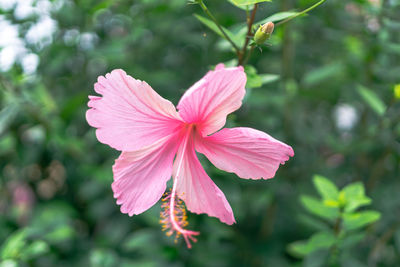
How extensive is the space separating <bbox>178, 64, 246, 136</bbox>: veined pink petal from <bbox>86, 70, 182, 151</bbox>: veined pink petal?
0.06 metres

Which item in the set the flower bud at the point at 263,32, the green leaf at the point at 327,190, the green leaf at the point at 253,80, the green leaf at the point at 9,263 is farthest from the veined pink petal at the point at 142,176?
the green leaf at the point at 9,263

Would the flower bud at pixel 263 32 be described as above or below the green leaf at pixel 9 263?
above

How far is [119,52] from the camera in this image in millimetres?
1866

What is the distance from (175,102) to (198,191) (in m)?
0.76

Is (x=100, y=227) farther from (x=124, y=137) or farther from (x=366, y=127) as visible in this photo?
(x=366, y=127)

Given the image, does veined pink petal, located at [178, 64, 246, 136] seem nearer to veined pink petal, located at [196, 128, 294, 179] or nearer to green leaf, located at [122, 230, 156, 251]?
veined pink petal, located at [196, 128, 294, 179]

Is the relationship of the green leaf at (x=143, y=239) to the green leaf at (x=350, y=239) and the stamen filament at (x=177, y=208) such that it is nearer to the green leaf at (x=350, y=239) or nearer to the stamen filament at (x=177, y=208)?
the stamen filament at (x=177, y=208)

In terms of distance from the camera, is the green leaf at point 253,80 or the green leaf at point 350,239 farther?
the green leaf at point 350,239

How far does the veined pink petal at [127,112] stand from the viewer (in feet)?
3.17

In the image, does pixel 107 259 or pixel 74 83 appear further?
pixel 74 83

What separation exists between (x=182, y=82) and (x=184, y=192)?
3.67 feet

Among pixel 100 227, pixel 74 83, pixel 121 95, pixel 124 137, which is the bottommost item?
pixel 100 227

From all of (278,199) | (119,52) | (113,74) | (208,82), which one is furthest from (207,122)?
(278,199)

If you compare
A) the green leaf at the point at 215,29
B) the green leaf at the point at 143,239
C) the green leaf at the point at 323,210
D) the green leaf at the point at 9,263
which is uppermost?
the green leaf at the point at 215,29
